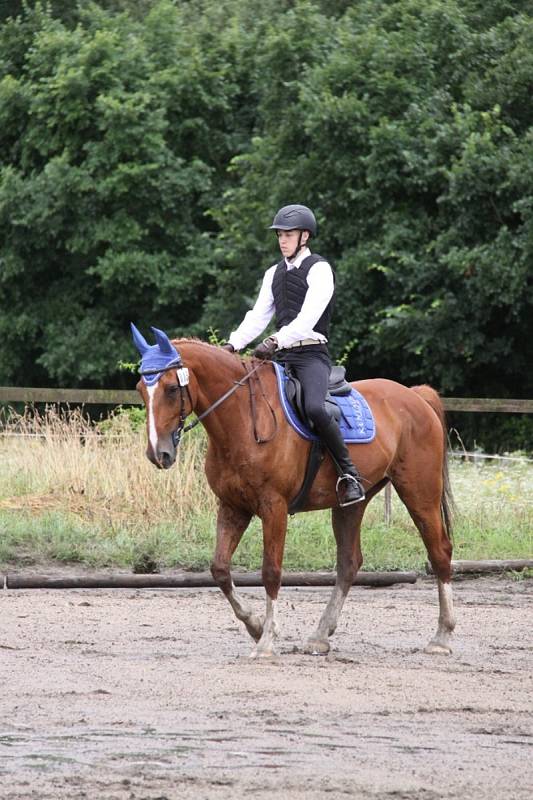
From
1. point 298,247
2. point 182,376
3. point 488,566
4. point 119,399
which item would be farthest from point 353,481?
point 119,399

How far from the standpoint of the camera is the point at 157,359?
874 centimetres

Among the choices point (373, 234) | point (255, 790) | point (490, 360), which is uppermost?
point (255, 790)

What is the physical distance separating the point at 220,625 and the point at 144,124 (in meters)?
22.1

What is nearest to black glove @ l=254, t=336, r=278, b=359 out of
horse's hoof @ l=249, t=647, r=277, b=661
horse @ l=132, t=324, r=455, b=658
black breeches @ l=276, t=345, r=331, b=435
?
horse @ l=132, t=324, r=455, b=658

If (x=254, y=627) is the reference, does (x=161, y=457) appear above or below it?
above

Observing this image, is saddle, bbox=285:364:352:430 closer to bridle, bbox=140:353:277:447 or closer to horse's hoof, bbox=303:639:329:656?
bridle, bbox=140:353:277:447

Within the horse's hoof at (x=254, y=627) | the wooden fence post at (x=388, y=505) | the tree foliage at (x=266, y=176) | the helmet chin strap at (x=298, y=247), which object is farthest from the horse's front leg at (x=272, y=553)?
the tree foliage at (x=266, y=176)

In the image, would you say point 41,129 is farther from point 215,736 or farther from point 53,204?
point 215,736

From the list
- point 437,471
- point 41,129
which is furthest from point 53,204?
point 437,471

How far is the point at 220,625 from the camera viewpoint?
10.5 meters

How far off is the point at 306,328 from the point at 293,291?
14.9 inches

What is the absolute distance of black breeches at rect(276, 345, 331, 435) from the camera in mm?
9258

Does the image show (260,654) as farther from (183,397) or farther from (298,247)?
(298,247)

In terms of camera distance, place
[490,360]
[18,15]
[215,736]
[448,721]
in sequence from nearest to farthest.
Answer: [215,736] → [448,721] → [490,360] → [18,15]
